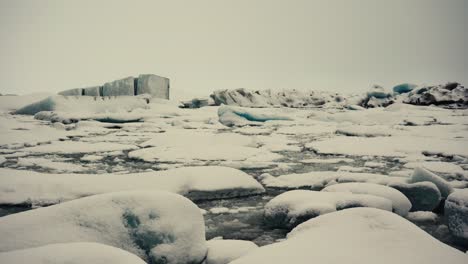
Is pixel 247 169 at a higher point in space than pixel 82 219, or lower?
lower

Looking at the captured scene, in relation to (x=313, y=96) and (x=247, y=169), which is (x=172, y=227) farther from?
(x=313, y=96)

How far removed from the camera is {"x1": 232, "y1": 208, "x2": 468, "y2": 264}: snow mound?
106 centimetres

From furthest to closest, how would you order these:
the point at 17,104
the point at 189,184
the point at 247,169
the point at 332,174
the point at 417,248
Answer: the point at 17,104 < the point at 247,169 < the point at 332,174 < the point at 189,184 < the point at 417,248

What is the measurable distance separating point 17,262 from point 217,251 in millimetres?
672

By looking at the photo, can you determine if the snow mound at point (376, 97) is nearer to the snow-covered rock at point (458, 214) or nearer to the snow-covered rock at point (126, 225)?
the snow-covered rock at point (458, 214)

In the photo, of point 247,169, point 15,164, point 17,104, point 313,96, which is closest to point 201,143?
point 247,169

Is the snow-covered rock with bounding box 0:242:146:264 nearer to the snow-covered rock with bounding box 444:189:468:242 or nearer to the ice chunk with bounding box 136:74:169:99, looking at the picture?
the snow-covered rock with bounding box 444:189:468:242

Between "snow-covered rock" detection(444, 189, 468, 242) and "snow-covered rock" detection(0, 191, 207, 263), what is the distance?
3.64ft

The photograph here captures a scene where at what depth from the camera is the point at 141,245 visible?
1294 millimetres

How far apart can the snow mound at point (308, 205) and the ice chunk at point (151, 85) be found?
16.2 m

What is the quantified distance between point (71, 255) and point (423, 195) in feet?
5.91

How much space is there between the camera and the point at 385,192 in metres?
1.88

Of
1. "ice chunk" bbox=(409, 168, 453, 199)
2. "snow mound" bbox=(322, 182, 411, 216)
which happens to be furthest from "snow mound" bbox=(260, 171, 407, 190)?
"snow mound" bbox=(322, 182, 411, 216)

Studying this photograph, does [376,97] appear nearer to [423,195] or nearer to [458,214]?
[423,195]
